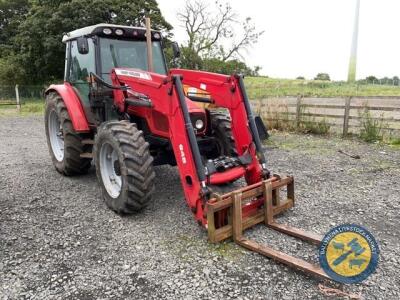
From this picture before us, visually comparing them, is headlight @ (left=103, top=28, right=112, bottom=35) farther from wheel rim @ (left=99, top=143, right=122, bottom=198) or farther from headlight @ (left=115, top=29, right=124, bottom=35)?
wheel rim @ (left=99, top=143, right=122, bottom=198)

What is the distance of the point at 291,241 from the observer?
3.52 m

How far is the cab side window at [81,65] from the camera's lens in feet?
16.6

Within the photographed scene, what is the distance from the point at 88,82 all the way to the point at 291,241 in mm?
3481

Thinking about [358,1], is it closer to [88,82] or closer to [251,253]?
[88,82]

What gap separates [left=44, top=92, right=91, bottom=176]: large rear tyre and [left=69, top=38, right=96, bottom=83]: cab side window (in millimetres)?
436

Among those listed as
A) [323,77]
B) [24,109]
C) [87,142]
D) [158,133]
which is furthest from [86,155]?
[323,77]

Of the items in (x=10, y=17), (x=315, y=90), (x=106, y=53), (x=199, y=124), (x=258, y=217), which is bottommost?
(x=258, y=217)

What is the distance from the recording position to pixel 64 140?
5.43 meters

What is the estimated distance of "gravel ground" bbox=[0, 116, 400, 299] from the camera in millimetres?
2857

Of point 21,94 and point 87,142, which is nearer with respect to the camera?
point 87,142

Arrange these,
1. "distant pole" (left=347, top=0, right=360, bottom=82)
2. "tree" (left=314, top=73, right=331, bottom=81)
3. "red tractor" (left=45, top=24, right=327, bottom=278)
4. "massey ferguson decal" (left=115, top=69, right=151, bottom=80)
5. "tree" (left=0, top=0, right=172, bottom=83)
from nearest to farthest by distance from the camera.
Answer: "red tractor" (left=45, top=24, right=327, bottom=278)
"massey ferguson decal" (left=115, top=69, right=151, bottom=80)
"distant pole" (left=347, top=0, right=360, bottom=82)
"tree" (left=0, top=0, right=172, bottom=83)
"tree" (left=314, top=73, right=331, bottom=81)

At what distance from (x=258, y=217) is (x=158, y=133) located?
5.41 ft

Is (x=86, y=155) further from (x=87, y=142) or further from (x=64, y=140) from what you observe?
(x=64, y=140)

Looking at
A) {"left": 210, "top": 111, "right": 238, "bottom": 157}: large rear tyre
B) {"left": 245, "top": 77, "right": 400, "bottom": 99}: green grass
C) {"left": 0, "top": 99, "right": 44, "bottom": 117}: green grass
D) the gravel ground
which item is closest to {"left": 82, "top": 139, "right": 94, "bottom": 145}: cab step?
the gravel ground
